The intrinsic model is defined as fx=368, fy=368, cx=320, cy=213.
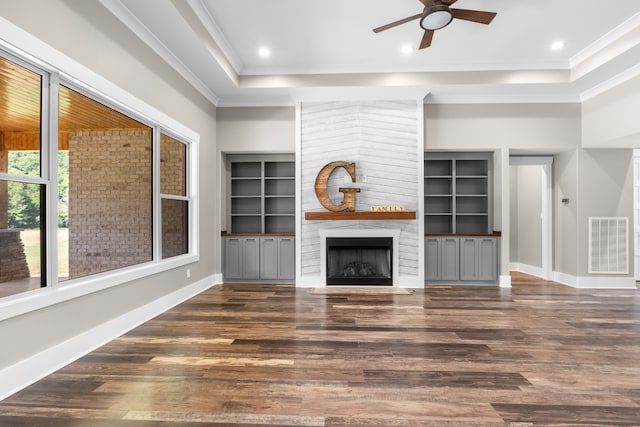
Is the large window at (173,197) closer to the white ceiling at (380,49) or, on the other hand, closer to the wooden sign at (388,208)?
the white ceiling at (380,49)

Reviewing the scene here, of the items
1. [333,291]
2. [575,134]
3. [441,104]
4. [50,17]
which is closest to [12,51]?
[50,17]

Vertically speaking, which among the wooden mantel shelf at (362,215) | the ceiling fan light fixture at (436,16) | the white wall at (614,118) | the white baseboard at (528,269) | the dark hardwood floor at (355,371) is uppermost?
the ceiling fan light fixture at (436,16)

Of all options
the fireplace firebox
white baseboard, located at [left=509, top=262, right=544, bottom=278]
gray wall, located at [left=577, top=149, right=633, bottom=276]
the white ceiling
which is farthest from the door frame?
the fireplace firebox

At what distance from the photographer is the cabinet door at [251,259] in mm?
6059

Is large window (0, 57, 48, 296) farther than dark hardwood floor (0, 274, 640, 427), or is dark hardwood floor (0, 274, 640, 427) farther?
large window (0, 57, 48, 296)

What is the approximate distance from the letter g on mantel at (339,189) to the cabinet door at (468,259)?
1925 mm

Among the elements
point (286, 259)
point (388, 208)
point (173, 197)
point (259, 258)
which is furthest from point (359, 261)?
point (173, 197)

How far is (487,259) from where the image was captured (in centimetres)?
588

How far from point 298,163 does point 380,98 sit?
5.30 feet

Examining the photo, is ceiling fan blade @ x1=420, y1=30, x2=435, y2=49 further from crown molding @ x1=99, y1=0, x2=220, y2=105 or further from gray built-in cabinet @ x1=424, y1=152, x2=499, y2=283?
crown molding @ x1=99, y1=0, x2=220, y2=105

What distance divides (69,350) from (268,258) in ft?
11.6

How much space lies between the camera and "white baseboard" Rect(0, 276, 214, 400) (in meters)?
2.21

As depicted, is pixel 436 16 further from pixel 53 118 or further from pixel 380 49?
pixel 53 118

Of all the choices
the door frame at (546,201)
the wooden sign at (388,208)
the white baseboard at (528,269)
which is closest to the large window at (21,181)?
the wooden sign at (388,208)
